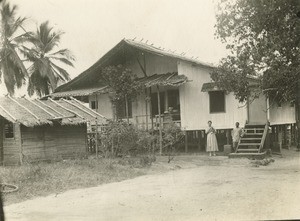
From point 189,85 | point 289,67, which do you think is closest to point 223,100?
point 189,85

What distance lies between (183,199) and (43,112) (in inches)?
380

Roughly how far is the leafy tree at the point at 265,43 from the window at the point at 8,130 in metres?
8.61

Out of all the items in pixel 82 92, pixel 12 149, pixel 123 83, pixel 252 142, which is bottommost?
pixel 252 142

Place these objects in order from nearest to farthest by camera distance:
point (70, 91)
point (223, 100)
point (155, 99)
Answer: point (223, 100) < point (155, 99) < point (70, 91)

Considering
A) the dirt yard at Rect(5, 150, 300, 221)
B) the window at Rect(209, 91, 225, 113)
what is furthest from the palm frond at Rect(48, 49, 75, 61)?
the dirt yard at Rect(5, 150, 300, 221)

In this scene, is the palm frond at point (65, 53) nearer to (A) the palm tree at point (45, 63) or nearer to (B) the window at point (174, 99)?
(A) the palm tree at point (45, 63)

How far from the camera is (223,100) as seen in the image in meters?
19.5

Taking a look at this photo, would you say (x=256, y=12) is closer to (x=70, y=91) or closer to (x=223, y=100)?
(x=223, y=100)

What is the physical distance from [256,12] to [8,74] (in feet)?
50.9

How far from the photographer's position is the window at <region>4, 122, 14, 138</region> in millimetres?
16781

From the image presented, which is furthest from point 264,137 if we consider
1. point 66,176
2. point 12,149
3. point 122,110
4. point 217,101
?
point 12,149

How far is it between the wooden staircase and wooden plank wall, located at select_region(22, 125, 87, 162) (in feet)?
20.9

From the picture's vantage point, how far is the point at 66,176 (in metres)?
12.2

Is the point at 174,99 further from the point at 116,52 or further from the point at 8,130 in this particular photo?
the point at 8,130
